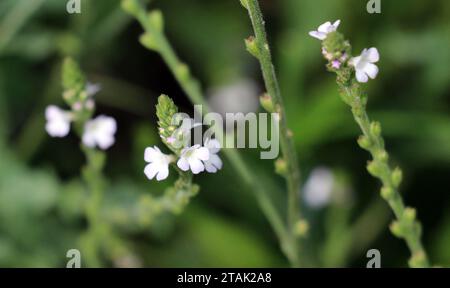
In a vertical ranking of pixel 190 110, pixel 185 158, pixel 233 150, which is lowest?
pixel 185 158

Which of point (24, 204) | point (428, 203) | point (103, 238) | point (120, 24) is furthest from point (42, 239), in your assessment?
point (428, 203)

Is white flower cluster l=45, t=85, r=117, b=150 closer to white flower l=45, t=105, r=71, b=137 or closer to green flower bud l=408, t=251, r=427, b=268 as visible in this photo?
white flower l=45, t=105, r=71, b=137

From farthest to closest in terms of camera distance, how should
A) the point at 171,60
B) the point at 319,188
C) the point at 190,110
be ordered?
1. the point at 190,110
2. the point at 319,188
3. the point at 171,60

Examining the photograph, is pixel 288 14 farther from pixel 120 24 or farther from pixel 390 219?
pixel 390 219

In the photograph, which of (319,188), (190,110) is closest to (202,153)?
(319,188)

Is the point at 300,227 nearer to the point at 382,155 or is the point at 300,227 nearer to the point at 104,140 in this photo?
the point at 382,155

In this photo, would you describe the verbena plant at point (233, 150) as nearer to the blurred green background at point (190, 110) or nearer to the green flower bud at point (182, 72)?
the green flower bud at point (182, 72)

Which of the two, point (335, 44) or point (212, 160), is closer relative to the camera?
point (335, 44)
